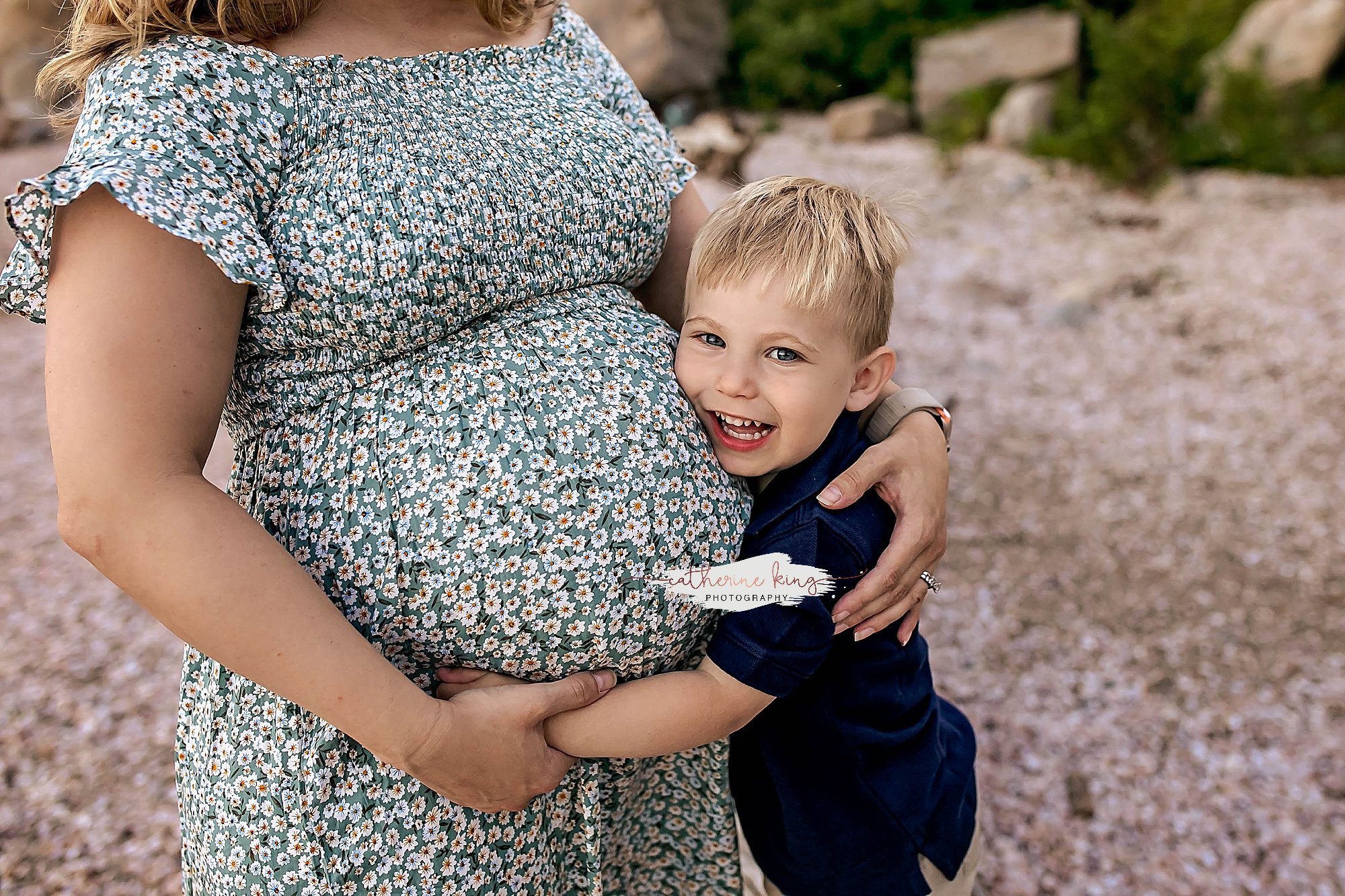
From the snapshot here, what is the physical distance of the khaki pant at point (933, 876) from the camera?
153 cm

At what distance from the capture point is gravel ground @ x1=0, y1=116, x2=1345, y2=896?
93.5 inches

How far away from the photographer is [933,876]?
5.01ft

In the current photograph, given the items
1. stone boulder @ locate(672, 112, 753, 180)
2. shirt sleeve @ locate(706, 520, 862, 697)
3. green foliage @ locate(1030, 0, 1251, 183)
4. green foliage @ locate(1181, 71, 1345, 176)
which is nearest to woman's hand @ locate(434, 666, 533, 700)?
shirt sleeve @ locate(706, 520, 862, 697)

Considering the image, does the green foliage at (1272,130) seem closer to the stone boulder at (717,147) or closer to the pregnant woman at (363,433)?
the stone boulder at (717,147)

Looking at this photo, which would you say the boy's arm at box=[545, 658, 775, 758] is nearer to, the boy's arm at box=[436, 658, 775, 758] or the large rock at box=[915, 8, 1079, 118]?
the boy's arm at box=[436, 658, 775, 758]

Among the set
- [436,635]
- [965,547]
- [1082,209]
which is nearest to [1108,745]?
[965,547]

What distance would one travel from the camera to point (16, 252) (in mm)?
1042

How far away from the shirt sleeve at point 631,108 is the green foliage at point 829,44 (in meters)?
7.95

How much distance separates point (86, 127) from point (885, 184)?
1105mm

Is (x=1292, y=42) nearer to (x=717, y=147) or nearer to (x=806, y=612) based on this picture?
(x=717, y=147)

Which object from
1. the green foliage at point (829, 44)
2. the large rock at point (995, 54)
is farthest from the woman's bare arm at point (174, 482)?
the green foliage at point (829, 44)

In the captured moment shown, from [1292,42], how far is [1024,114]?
190 centimetres

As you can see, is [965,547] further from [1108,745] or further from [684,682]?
[684,682]

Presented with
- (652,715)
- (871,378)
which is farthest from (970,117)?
(652,715)
